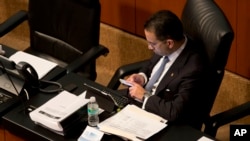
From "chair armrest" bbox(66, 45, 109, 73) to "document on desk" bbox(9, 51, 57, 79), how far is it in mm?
113

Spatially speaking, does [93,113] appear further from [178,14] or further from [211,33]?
[178,14]

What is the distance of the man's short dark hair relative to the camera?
3057 millimetres

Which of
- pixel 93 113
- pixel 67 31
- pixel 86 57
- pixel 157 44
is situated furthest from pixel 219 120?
pixel 67 31

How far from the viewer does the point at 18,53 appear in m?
3.60

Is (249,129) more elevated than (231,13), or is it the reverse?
(231,13)

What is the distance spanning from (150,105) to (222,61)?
43 cm

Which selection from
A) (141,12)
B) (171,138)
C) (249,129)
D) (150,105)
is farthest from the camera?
(141,12)

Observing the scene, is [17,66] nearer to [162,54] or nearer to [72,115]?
[72,115]

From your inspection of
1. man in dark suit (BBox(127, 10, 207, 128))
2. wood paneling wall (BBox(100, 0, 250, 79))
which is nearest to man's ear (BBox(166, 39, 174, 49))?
man in dark suit (BBox(127, 10, 207, 128))

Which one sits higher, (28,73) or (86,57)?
(28,73)

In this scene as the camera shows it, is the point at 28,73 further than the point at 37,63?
No

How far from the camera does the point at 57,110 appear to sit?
301 centimetres

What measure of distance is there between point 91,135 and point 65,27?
1182mm

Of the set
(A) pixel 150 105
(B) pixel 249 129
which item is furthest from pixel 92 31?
(B) pixel 249 129
